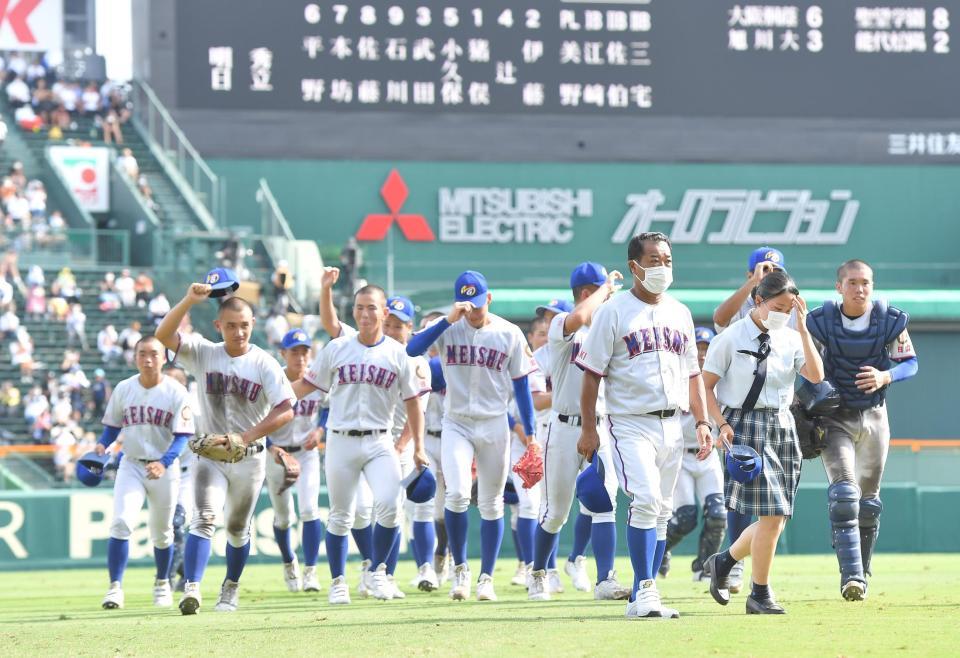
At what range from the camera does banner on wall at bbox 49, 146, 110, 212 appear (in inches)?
1158

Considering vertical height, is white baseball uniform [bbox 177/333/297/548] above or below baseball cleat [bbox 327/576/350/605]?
above

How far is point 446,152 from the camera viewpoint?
94.6 ft

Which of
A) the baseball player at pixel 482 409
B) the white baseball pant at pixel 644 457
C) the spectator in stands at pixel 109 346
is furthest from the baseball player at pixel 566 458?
the spectator in stands at pixel 109 346

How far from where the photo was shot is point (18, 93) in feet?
98.4

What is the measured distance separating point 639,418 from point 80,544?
9782 mm

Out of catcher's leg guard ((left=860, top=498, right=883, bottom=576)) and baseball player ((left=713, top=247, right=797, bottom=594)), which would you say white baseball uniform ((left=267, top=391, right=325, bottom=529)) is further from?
catcher's leg guard ((left=860, top=498, right=883, bottom=576))

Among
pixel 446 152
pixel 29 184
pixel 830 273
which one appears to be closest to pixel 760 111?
pixel 830 273

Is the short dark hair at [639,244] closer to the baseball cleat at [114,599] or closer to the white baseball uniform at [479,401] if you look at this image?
the white baseball uniform at [479,401]

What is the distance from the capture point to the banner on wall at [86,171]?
29.4 m

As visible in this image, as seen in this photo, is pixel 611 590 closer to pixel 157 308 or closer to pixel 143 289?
pixel 157 308

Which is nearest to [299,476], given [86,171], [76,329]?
[76,329]

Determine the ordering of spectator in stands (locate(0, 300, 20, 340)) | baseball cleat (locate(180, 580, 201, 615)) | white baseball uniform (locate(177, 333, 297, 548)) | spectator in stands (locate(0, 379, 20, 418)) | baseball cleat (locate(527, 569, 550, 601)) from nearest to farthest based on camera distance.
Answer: baseball cleat (locate(180, 580, 201, 615)), white baseball uniform (locate(177, 333, 297, 548)), baseball cleat (locate(527, 569, 550, 601)), spectator in stands (locate(0, 379, 20, 418)), spectator in stands (locate(0, 300, 20, 340))

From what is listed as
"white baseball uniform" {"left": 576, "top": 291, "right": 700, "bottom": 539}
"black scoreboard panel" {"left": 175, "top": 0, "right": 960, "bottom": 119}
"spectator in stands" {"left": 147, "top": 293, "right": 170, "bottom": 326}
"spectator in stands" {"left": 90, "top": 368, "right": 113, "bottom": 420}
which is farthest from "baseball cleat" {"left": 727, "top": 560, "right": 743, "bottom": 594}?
"black scoreboard panel" {"left": 175, "top": 0, "right": 960, "bottom": 119}

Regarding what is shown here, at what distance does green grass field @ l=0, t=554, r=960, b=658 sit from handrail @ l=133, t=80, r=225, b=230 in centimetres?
1676
